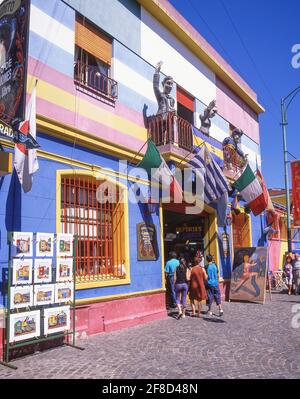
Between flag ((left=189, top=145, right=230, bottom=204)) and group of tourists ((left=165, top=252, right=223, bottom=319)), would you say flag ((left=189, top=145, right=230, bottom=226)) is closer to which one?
flag ((left=189, top=145, right=230, bottom=204))

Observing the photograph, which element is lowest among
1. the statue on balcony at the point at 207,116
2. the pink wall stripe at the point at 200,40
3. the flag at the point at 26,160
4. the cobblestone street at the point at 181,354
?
the cobblestone street at the point at 181,354

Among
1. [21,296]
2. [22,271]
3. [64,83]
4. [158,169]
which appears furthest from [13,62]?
[158,169]

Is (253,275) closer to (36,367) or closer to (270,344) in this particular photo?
(270,344)

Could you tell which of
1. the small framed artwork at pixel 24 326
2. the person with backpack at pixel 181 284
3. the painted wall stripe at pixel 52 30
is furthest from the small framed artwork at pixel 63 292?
the painted wall stripe at pixel 52 30

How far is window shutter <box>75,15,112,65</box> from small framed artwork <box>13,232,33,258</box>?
4872 millimetres

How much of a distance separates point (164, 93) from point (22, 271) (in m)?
7.08

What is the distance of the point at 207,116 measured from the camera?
14.0m

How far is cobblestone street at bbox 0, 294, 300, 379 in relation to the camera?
572 centimetres

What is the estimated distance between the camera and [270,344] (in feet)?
24.3

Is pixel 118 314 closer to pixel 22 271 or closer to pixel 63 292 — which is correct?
pixel 63 292

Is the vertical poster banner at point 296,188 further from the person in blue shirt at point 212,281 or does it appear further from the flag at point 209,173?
the person in blue shirt at point 212,281

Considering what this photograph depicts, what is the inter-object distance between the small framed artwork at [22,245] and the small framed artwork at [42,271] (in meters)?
0.23

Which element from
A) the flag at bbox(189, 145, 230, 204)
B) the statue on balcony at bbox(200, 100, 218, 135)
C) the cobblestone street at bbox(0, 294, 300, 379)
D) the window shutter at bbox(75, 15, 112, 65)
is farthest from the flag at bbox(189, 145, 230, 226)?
the cobblestone street at bbox(0, 294, 300, 379)

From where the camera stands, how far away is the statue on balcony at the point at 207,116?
549 inches
